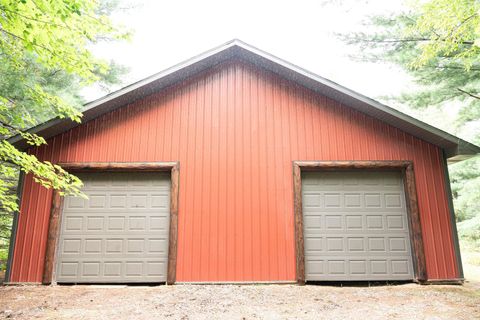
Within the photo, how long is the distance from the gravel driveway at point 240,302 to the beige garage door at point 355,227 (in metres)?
0.51

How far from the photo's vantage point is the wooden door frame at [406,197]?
710 centimetres

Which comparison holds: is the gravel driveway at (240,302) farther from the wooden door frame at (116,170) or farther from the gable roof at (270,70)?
the gable roof at (270,70)

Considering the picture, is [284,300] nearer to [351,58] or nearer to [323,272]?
[323,272]

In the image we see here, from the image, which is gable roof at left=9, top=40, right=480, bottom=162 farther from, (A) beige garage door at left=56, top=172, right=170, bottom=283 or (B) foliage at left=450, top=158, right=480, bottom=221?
(B) foliage at left=450, top=158, right=480, bottom=221

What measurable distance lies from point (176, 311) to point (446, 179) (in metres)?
6.45

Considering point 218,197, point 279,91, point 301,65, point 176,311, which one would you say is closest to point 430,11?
point 301,65

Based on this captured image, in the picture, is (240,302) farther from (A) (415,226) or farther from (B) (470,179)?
(B) (470,179)

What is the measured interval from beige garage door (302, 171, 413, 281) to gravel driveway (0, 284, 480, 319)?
0.51m

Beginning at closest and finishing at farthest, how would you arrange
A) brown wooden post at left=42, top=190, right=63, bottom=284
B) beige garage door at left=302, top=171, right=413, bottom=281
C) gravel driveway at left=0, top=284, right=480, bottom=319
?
gravel driveway at left=0, top=284, right=480, bottom=319 → brown wooden post at left=42, top=190, right=63, bottom=284 → beige garage door at left=302, top=171, right=413, bottom=281

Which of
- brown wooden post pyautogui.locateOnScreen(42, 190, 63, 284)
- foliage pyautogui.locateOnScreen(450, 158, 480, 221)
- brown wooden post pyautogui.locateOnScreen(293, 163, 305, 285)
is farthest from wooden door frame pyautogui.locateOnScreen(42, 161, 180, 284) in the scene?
foliage pyautogui.locateOnScreen(450, 158, 480, 221)

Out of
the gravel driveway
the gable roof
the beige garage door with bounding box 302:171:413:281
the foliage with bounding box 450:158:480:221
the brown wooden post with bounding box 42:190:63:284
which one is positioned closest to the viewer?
the gravel driveway

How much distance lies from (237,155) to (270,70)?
7.87 feet

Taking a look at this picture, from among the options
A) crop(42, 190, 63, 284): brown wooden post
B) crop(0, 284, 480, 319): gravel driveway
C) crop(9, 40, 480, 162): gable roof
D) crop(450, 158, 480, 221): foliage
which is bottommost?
crop(0, 284, 480, 319): gravel driveway

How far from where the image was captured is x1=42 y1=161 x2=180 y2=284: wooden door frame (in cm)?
707
